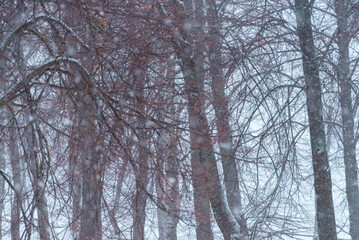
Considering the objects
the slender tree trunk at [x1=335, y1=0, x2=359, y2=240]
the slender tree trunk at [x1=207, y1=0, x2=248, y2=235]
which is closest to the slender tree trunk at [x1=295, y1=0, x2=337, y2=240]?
the slender tree trunk at [x1=207, y1=0, x2=248, y2=235]

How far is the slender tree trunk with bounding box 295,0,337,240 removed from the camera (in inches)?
242

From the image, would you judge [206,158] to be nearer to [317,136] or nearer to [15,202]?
[317,136]

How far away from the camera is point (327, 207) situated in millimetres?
6168

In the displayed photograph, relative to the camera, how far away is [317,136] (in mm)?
6297

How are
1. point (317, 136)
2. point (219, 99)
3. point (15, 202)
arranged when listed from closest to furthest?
point (317, 136)
point (219, 99)
point (15, 202)

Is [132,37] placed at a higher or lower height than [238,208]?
higher

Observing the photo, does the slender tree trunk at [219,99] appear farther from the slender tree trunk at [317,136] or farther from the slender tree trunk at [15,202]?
the slender tree trunk at [15,202]

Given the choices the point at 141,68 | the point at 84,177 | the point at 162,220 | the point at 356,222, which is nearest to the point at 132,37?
the point at 141,68

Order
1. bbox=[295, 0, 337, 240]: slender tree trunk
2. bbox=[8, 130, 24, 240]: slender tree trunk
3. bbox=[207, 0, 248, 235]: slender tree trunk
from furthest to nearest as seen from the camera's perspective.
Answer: bbox=[207, 0, 248, 235]: slender tree trunk → bbox=[295, 0, 337, 240]: slender tree trunk → bbox=[8, 130, 24, 240]: slender tree trunk

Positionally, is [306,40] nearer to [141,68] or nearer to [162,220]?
[141,68]

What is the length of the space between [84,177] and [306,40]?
3.99 metres

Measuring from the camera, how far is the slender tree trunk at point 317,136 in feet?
20.2

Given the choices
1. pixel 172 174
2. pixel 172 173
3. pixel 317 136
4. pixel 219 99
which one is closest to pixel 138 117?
pixel 172 173

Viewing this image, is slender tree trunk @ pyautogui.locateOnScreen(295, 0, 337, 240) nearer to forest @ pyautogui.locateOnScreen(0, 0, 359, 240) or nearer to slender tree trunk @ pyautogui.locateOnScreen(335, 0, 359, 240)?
forest @ pyautogui.locateOnScreen(0, 0, 359, 240)
